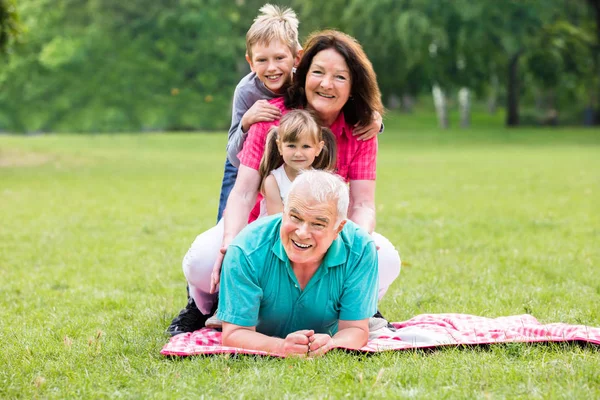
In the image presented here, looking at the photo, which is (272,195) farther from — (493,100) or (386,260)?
(493,100)

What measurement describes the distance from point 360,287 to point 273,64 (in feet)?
5.14

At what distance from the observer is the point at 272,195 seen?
4402 millimetres

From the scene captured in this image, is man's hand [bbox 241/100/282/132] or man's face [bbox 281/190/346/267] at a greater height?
man's hand [bbox 241/100/282/132]

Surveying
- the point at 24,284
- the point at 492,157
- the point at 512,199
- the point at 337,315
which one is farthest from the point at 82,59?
the point at 337,315

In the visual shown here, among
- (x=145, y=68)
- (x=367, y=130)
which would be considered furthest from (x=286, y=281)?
(x=145, y=68)

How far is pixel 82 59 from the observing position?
138 feet

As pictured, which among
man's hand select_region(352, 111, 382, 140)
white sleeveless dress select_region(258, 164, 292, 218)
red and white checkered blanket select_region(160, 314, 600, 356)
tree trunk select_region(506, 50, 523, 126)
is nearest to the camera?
red and white checkered blanket select_region(160, 314, 600, 356)

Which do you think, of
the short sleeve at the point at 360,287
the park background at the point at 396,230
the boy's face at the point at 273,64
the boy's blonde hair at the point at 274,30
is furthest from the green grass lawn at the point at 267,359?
the boy's blonde hair at the point at 274,30

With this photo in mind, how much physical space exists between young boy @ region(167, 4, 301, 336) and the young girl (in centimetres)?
28

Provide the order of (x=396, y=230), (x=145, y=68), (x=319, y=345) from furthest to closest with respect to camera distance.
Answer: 1. (x=145, y=68)
2. (x=396, y=230)
3. (x=319, y=345)

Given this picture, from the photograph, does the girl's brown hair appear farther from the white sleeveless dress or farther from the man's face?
the man's face

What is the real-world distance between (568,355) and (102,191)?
33.8 feet

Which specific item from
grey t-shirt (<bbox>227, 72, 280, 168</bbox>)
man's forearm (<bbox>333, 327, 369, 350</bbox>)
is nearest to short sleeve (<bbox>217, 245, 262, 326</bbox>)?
man's forearm (<bbox>333, 327, 369, 350</bbox>)

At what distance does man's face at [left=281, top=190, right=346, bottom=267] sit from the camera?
3686 millimetres
